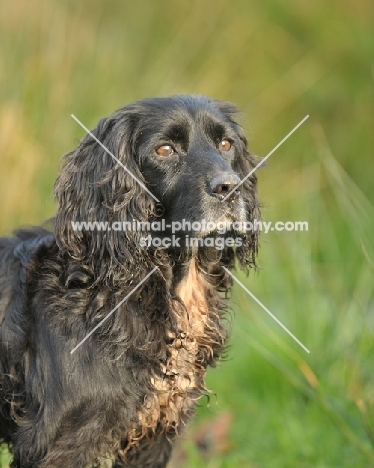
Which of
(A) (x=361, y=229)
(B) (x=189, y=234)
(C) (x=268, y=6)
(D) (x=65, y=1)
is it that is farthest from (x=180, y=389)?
(C) (x=268, y=6)

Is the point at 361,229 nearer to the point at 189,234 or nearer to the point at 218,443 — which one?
the point at 189,234

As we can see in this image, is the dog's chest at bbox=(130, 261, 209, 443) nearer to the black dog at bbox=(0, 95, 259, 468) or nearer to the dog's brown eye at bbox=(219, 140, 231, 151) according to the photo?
the black dog at bbox=(0, 95, 259, 468)

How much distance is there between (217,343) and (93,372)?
0.74 meters

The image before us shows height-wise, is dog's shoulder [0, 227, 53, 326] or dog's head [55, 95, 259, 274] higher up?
dog's head [55, 95, 259, 274]

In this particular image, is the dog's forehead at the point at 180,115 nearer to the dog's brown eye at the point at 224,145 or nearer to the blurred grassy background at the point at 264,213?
the dog's brown eye at the point at 224,145

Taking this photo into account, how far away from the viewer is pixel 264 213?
277 inches

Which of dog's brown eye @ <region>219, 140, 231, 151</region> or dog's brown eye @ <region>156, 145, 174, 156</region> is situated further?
dog's brown eye @ <region>219, 140, 231, 151</region>

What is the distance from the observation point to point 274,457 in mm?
4770

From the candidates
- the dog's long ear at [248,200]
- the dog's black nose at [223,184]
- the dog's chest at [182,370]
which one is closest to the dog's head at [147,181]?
the dog's black nose at [223,184]

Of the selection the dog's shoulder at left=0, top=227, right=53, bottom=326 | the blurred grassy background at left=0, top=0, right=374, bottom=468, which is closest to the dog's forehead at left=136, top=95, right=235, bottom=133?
the blurred grassy background at left=0, top=0, right=374, bottom=468

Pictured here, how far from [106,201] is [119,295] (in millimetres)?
A: 455

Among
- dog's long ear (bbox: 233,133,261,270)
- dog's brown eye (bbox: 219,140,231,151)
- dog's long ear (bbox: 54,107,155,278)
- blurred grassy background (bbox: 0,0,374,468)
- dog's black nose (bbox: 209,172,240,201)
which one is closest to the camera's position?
dog's black nose (bbox: 209,172,240,201)

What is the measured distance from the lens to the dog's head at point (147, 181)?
11.8 ft

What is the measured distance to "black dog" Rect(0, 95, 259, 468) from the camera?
3545 mm
